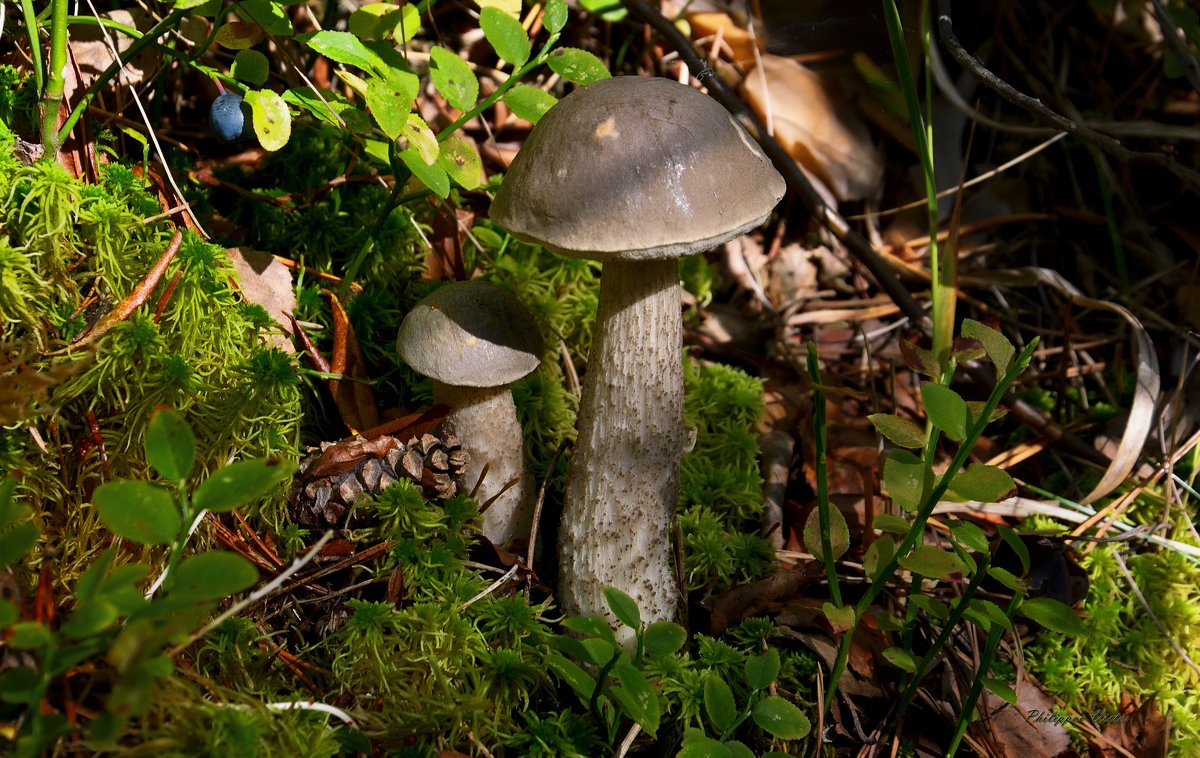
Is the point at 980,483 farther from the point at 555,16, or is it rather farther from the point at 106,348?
the point at 106,348

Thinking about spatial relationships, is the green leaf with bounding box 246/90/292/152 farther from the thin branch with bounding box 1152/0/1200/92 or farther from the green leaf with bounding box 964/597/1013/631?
the thin branch with bounding box 1152/0/1200/92

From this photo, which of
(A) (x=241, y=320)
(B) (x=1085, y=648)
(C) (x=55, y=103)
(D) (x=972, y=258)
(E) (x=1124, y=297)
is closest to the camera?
(C) (x=55, y=103)

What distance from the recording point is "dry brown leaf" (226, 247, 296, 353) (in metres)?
2.38

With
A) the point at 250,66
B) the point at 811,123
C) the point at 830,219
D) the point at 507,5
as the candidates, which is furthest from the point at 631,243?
the point at 811,123

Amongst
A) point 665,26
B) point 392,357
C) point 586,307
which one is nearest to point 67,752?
point 392,357

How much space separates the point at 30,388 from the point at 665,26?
2.23 m

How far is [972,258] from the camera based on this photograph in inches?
144

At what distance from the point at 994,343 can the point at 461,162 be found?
1.38 metres

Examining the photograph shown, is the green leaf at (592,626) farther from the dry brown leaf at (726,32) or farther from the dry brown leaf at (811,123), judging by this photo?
the dry brown leaf at (726,32)

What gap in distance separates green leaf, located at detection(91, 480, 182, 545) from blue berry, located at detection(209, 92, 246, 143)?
4.38ft

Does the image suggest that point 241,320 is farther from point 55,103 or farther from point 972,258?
point 972,258

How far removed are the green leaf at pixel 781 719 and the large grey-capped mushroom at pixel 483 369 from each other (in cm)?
104

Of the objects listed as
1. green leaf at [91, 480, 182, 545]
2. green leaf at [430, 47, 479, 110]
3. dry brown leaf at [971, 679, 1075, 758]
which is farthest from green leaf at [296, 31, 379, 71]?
dry brown leaf at [971, 679, 1075, 758]

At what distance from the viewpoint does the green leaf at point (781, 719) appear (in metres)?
1.65
